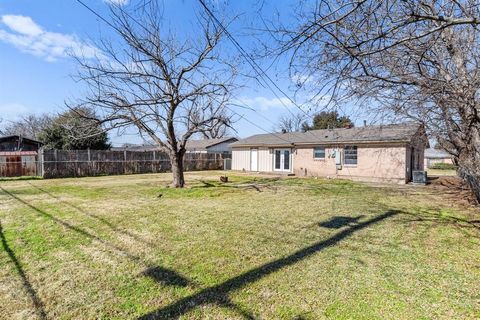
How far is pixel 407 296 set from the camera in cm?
311

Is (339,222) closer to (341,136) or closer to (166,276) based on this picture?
(166,276)

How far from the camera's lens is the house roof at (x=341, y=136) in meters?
14.7

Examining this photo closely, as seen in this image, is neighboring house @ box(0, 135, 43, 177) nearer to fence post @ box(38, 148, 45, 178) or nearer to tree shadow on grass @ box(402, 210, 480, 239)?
fence post @ box(38, 148, 45, 178)

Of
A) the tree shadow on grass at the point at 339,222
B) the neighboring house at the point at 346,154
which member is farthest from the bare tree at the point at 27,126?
the tree shadow on grass at the point at 339,222

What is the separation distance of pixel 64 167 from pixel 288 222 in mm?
16557

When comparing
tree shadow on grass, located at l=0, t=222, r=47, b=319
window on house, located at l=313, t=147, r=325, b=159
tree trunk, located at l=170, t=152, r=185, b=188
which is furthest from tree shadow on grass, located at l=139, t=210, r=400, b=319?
window on house, located at l=313, t=147, r=325, b=159

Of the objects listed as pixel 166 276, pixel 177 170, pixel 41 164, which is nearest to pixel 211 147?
pixel 41 164

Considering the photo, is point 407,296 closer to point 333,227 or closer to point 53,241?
point 333,227

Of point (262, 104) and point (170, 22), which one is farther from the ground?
point (170, 22)

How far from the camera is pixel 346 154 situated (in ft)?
57.1

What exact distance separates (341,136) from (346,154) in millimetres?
1521

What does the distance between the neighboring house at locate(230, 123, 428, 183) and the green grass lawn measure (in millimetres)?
6783

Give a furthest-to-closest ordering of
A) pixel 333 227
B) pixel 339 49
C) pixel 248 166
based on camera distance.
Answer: pixel 248 166 → pixel 333 227 → pixel 339 49

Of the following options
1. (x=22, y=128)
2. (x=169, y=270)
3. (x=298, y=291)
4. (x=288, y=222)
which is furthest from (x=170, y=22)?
(x=22, y=128)
